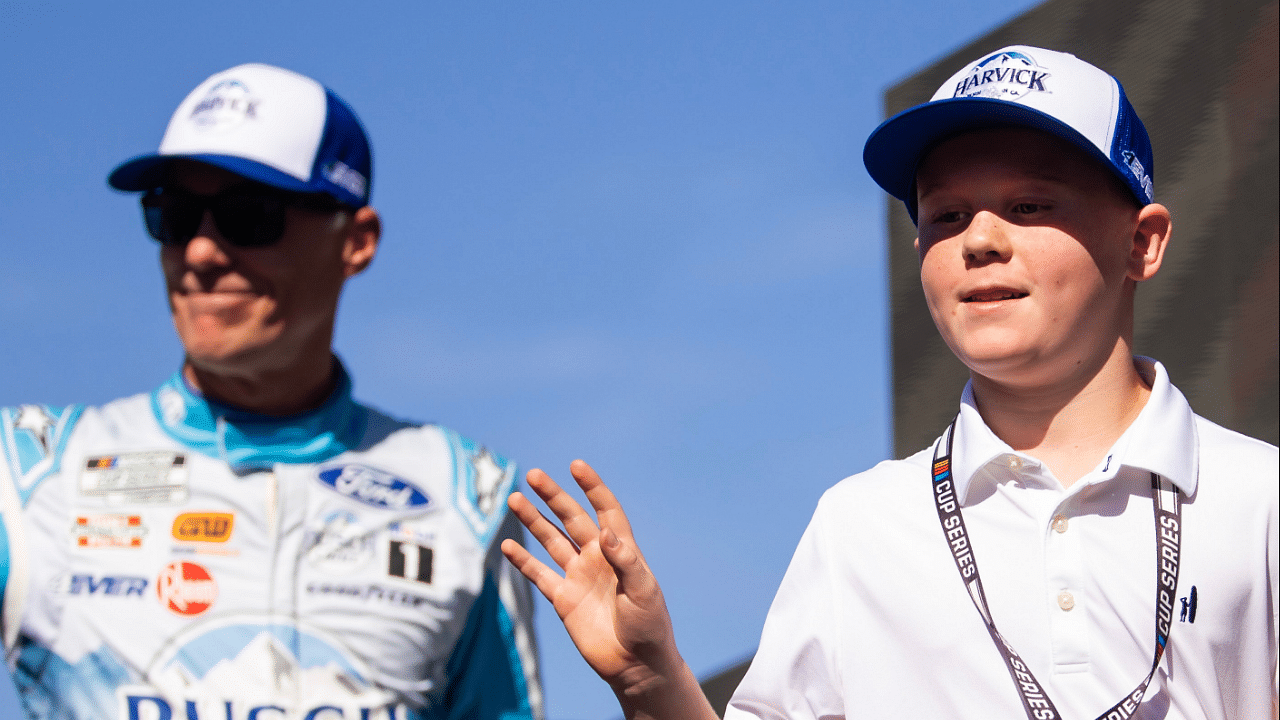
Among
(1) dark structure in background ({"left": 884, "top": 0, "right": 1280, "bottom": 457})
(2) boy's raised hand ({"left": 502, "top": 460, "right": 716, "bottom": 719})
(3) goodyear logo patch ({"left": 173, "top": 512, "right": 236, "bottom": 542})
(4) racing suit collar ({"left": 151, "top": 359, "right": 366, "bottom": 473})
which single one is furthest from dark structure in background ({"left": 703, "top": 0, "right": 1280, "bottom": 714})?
(2) boy's raised hand ({"left": 502, "top": 460, "right": 716, "bottom": 719})

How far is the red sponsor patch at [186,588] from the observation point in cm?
376

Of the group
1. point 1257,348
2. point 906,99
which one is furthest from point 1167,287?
point 906,99

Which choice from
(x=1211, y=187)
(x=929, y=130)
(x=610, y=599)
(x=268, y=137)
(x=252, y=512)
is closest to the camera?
(x=610, y=599)

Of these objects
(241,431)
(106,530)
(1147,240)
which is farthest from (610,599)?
(106,530)

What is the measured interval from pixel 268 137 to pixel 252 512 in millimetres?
1039

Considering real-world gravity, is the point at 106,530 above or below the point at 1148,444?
below

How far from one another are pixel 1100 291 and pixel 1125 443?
30 cm

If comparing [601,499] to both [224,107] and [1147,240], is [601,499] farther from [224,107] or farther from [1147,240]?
[224,107]

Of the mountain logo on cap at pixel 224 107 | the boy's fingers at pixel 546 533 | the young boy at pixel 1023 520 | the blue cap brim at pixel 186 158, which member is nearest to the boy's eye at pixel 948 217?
the young boy at pixel 1023 520

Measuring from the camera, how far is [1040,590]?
105 inches

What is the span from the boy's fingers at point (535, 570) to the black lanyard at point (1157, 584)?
2.58ft

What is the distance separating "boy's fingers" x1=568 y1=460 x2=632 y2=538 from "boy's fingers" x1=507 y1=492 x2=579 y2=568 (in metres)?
0.12

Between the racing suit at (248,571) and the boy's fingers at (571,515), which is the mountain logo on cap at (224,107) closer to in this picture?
the racing suit at (248,571)

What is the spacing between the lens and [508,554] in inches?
113
